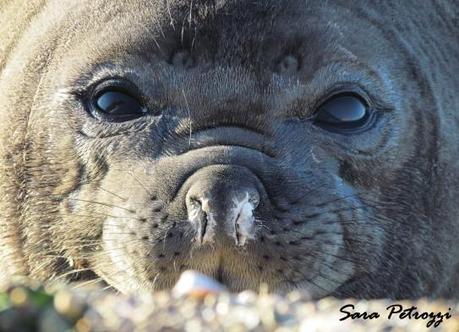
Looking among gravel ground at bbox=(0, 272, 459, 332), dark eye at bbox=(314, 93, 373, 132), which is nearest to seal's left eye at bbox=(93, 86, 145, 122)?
dark eye at bbox=(314, 93, 373, 132)

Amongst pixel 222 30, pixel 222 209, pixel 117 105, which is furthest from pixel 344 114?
pixel 222 209

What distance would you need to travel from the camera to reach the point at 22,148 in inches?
235

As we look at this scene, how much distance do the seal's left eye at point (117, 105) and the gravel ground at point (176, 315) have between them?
2774 mm

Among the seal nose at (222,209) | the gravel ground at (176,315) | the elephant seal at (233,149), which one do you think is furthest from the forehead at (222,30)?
the gravel ground at (176,315)

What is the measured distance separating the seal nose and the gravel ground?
5.50 feet

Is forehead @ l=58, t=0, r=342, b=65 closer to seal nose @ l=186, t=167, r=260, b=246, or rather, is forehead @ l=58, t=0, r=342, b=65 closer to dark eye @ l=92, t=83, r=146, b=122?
dark eye @ l=92, t=83, r=146, b=122

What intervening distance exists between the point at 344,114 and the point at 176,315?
3.33 meters

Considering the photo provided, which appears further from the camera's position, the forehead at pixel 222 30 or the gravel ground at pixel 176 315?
the forehead at pixel 222 30

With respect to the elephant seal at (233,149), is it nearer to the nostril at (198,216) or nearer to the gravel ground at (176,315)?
the nostril at (198,216)

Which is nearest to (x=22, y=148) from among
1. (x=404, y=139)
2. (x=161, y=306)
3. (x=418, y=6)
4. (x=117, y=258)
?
(x=117, y=258)

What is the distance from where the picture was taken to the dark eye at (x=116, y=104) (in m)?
5.71

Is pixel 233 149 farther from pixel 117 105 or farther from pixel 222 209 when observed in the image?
pixel 117 105

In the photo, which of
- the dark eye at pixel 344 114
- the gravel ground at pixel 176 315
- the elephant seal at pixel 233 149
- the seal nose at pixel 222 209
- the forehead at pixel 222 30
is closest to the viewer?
the gravel ground at pixel 176 315

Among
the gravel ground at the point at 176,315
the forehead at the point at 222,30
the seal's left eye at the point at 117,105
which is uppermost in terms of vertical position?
the forehead at the point at 222,30
